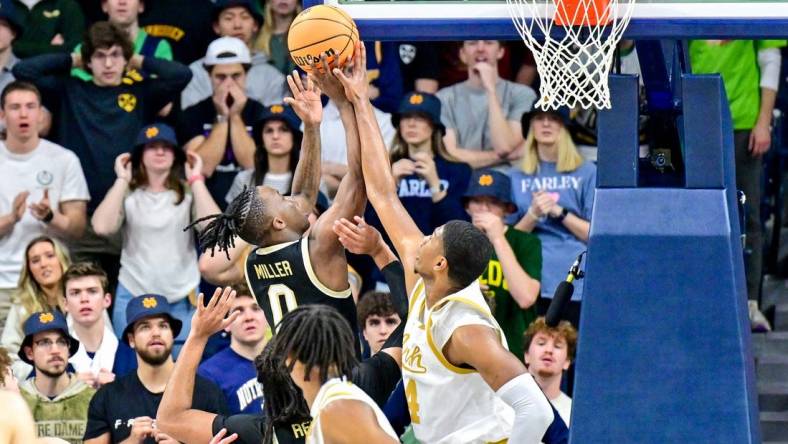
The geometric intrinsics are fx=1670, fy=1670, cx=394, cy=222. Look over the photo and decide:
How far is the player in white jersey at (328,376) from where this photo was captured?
Answer: 5.96 meters

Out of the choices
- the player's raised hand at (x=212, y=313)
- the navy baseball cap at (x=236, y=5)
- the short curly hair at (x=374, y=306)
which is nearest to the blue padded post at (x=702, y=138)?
the player's raised hand at (x=212, y=313)

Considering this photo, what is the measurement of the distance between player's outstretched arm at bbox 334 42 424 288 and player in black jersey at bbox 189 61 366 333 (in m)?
0.08

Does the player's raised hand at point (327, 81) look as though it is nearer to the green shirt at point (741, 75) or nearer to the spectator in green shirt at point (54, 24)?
the green shirt at point (741, 75)

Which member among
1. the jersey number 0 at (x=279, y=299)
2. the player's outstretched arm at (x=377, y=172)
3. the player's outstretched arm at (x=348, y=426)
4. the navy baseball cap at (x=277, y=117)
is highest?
the navy baseball cap at (x=277, y=117)

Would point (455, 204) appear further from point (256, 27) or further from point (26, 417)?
point (26, 417)

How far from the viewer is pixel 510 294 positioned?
1041 cm

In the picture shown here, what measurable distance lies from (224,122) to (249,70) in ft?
1.70

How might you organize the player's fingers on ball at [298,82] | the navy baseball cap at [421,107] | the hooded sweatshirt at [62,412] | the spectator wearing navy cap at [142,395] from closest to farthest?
the player's fingers on ball at [298,82] → the spectator wearing navy cap at [142,395] → the hooded sweatshirt at [62,412] → the navy baseball cap at [421,107]

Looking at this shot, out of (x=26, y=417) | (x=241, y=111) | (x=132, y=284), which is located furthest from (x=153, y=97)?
(x=26, y=417)

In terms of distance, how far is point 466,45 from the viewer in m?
11.7

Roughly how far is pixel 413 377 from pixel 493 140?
4.47 m

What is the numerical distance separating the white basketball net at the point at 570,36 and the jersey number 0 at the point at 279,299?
5.03 ft

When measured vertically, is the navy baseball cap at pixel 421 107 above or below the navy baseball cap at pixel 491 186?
above

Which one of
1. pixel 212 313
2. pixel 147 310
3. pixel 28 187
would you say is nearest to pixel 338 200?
pixel 212 313
